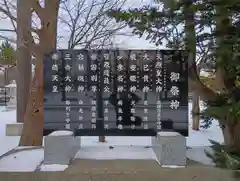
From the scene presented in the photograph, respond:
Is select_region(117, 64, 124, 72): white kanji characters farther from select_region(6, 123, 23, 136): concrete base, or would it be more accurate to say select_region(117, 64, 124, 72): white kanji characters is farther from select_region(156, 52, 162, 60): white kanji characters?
select_region(6, 123, 23, 136): concrete base

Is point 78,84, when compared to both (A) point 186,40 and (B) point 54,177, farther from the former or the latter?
(A) point 186,40

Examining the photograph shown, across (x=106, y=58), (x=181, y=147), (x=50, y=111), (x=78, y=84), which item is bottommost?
(x=181, y=147)

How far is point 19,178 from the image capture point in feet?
14.2

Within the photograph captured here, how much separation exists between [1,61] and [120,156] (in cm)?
2068

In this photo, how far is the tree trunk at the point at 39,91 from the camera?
22.4 feet

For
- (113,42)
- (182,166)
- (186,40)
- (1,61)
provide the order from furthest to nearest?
(1,61)
(113,42)
(182,166)
(186,40)

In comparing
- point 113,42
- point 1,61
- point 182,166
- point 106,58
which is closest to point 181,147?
point 182,166

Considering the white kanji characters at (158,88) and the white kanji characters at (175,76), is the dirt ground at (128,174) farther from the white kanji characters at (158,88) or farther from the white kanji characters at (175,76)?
the white kanji characters at (175,76)

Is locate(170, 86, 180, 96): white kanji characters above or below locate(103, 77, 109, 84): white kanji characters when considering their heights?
below

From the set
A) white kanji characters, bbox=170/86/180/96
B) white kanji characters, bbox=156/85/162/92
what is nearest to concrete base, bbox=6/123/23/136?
white kanji characters, bbox=156/85/162/92

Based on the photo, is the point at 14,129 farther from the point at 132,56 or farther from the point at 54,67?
the point at 132,56

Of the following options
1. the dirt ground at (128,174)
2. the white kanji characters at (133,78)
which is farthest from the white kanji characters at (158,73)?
the dirt ground at (128,174)

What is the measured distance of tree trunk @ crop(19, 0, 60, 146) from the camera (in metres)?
6.83

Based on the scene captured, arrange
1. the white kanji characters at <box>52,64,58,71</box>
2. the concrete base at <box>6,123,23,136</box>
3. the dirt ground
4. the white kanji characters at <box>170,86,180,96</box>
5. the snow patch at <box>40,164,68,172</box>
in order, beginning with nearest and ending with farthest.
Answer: the dirt ground < the snow patch at <box>40,164,68,172</box> < the white kanji characters at <box>170,86,180,96</box> < the white kanji characters at <box>52,64,58,71</box> < the concrete base at <box>6,123,23,136</box>
